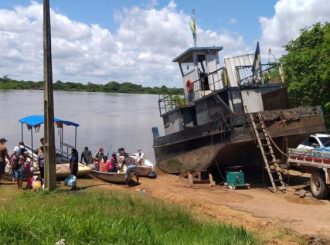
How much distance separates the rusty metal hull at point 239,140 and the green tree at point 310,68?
5690 millimetres

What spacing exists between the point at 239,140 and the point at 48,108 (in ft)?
22.1

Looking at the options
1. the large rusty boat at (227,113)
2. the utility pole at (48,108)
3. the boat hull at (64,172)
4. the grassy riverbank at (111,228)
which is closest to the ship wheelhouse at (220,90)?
the large rusty boat at (227,113)

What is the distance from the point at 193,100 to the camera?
67.4 feet

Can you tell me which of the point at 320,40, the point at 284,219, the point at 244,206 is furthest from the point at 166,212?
the point at 320,40

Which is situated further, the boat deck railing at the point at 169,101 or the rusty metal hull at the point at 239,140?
the boat deck railing at the point at 169,101

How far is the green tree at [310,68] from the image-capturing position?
23.2 metres

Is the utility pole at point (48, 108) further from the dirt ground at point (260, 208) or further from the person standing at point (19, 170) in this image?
the dirt ground at point (260, 208)

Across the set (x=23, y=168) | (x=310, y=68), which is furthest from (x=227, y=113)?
(x=310, y=68)

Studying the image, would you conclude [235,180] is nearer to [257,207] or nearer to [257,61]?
[257,207]

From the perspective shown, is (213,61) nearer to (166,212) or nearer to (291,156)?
(291,156)

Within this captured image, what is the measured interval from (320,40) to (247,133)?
10.7 metres

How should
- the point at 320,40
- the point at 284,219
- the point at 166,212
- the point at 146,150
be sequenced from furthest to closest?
the point at 146,150 → the point at 320,40 → the point at 284,219 → the point at 166,212

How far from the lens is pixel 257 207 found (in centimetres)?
1402

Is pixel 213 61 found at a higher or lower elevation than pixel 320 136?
higher
